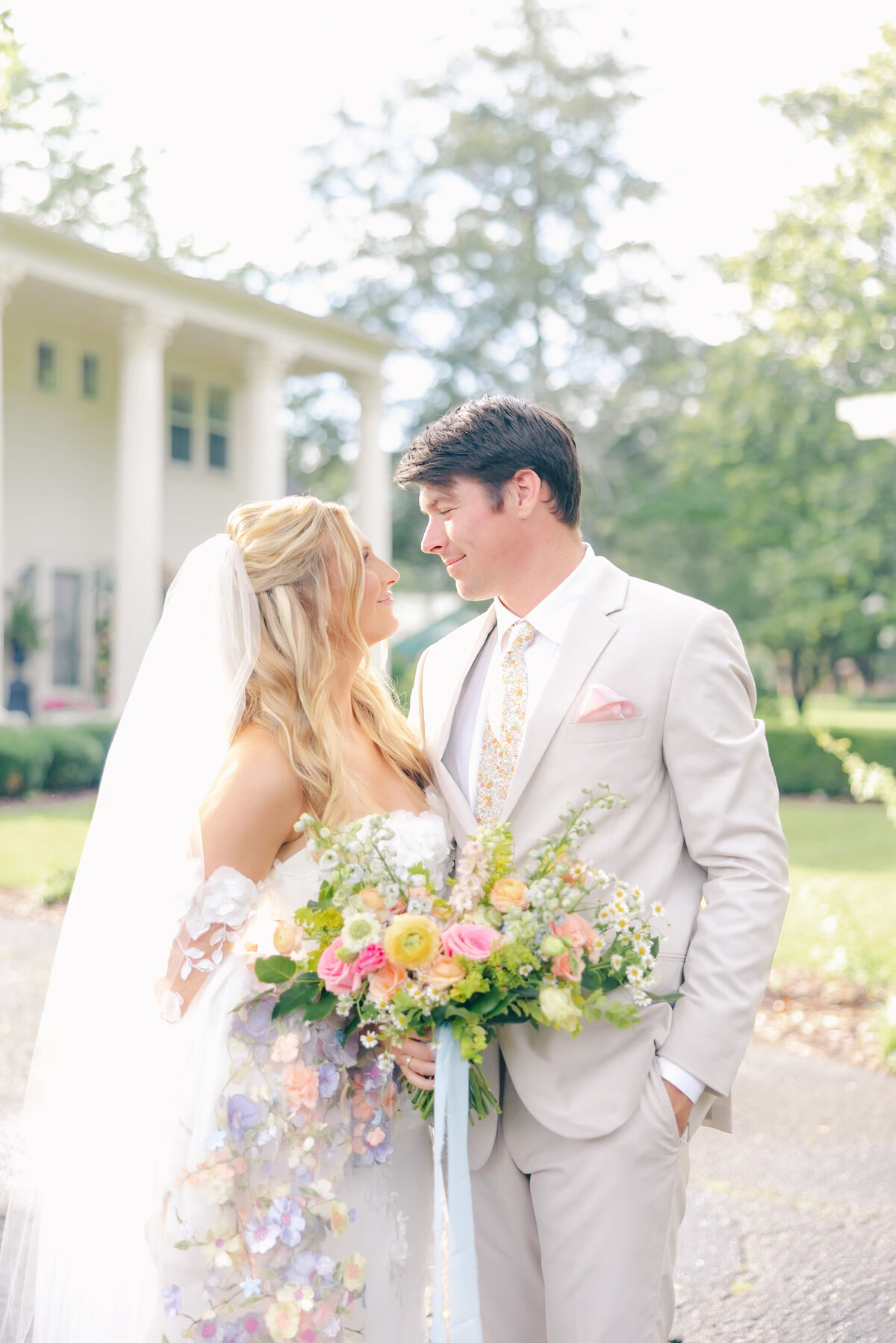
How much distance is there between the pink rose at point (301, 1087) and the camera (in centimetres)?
281

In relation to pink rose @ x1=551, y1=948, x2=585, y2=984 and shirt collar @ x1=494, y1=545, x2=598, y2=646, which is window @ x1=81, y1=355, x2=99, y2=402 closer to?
shirt collar @ x1=494, y1=545, x2=598, y2=646

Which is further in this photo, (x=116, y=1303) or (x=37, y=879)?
(x=37, y=879)

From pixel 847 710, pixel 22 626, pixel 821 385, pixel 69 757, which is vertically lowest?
pixel 847 710

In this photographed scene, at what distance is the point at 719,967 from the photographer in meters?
2.68

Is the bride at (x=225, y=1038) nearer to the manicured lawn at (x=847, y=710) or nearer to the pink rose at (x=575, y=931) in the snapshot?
the pink rose at (x=575, y=931)

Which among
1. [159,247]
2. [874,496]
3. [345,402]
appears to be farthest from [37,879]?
[159,247]

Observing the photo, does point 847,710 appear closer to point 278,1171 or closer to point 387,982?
point 278,1171

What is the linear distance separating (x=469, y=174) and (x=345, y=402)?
6.05 m

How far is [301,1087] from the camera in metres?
2.82

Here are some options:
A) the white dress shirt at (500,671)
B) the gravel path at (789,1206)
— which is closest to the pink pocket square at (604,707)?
the white dress shirt at (500,671)

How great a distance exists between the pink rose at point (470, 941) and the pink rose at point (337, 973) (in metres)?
0.19

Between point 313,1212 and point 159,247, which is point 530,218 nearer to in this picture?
point 159,247

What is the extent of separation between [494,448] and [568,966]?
125 centimetres

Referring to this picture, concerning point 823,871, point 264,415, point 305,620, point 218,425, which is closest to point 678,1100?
point 305,620
